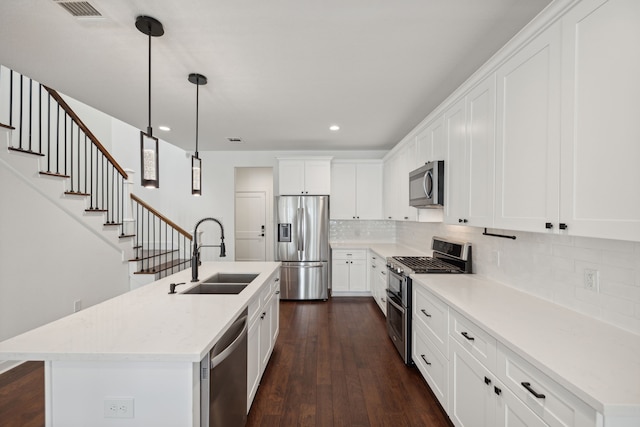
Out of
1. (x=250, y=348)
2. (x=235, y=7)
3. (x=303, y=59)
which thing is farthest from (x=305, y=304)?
(x=235, y=7)

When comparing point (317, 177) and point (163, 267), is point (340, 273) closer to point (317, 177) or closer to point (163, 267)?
point (317, 177)

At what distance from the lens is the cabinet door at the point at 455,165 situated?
231 cm

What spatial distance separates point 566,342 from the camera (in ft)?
4.11

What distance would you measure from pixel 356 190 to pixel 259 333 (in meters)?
3.42

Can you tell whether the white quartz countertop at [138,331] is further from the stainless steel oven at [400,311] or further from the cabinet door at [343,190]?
Answer: the cabinet door at [343,190]

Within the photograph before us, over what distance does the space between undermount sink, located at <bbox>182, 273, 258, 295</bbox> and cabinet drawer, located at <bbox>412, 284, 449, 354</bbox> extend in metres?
1.48

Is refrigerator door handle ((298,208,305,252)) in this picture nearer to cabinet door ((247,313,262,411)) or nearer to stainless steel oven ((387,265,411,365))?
stainless steel oven ((387,265,411,365))

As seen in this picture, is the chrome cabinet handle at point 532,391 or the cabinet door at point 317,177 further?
the cabinet door at point 317,177

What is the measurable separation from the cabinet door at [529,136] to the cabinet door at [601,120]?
71 mm

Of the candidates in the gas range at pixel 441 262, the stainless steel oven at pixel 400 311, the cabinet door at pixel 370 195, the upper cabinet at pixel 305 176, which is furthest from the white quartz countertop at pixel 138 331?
the cabinet door at pixel 370 195

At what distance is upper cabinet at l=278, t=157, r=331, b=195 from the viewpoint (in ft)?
16.4

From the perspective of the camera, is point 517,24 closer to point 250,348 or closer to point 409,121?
point 409,121

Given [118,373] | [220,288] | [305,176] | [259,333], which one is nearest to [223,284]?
[220,288]

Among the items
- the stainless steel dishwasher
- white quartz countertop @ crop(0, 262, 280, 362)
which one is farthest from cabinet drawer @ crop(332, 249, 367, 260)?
the stainless steel dishwasher
